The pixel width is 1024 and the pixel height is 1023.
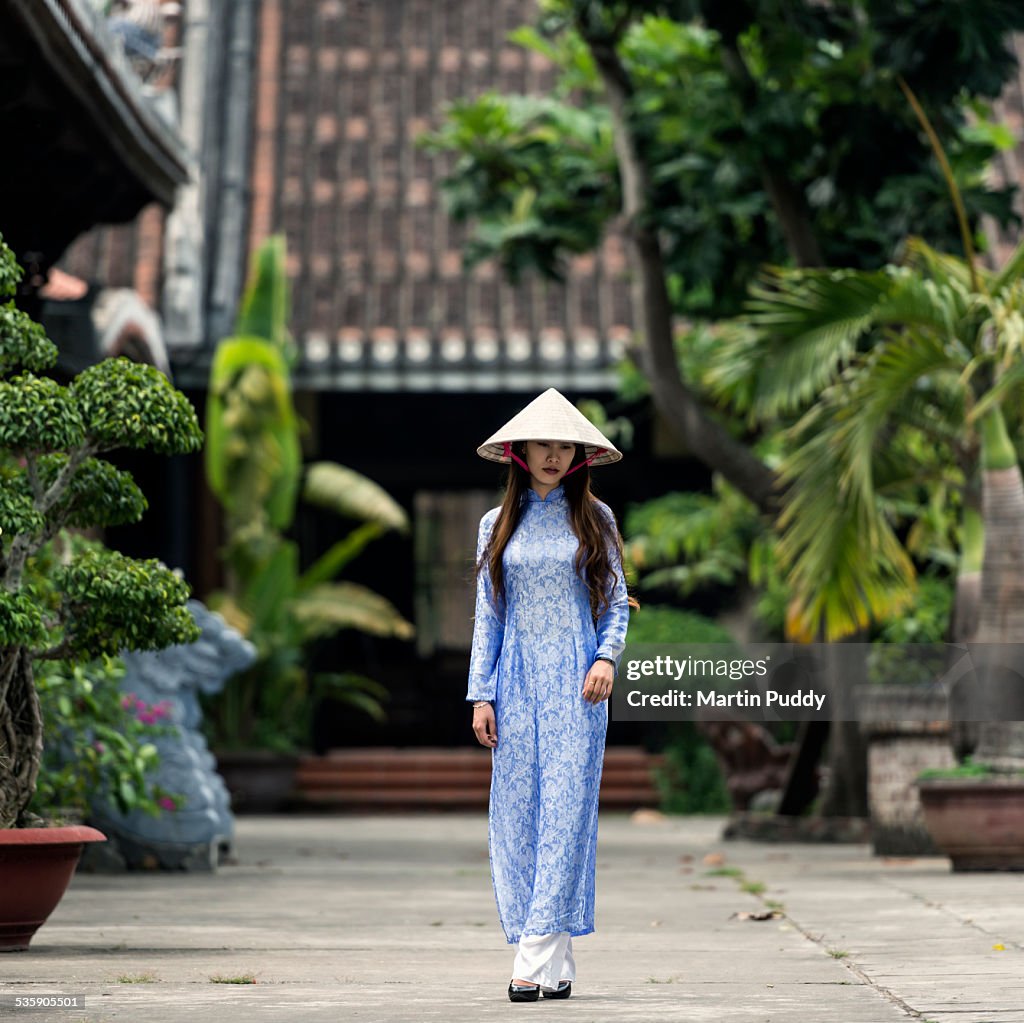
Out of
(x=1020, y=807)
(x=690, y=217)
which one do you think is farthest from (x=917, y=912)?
(x=690, y=217)

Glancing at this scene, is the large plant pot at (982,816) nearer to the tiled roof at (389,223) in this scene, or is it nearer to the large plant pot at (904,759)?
the large plant pot at (904,759)

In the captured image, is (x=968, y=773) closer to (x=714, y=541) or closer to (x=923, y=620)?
(x=923, y=620)

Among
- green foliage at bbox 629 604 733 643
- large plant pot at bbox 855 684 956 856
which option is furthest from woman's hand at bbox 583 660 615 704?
green foliage at bbox 629 604 733 643

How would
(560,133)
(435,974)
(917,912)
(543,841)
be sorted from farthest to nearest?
(560,133) → (917,912) → (435,974) → (543,841)

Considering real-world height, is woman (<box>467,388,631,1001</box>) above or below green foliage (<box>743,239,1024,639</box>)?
below

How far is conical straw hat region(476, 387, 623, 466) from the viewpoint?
596 centimetres

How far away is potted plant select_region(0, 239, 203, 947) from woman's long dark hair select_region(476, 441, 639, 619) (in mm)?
1415

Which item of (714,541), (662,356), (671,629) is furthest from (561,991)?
(714,541)

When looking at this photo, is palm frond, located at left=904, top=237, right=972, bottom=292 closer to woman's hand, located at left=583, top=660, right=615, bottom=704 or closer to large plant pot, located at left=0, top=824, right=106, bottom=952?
woman's hand, located at left=583, top=660, right=615, bottom=704

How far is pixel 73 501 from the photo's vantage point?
712 centimetres

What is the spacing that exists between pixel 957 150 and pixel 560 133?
114 inches

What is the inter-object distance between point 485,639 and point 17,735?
1.87 meters

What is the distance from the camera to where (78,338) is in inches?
458

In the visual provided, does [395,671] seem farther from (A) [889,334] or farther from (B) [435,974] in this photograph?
(B) [435,974]
